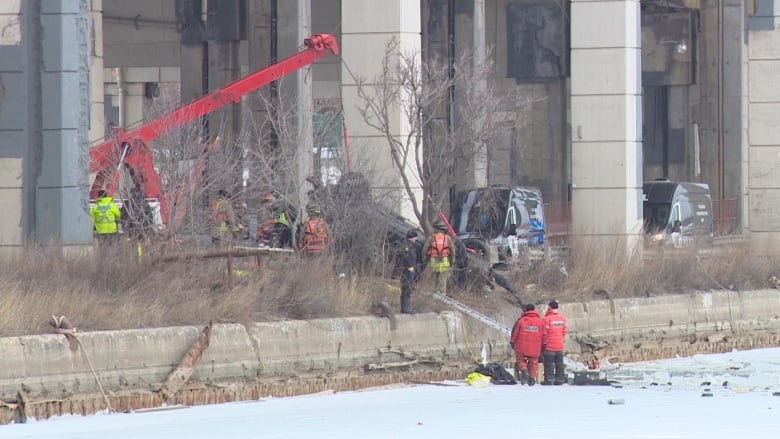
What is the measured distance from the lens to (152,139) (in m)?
30.6

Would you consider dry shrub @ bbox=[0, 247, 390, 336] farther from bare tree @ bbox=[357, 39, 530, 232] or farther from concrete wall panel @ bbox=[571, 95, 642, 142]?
concrete wall panel @ bbox=[571, 95, 642, 142]

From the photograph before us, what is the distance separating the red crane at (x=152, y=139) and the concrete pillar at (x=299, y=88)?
1.16 metres

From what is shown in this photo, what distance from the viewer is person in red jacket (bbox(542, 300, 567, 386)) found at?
897 inches

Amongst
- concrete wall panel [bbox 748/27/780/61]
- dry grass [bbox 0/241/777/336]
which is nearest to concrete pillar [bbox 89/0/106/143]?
dry grass [bbox 0/241/777/336]

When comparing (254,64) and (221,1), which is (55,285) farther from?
(221,1)

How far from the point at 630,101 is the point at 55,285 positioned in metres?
16.2

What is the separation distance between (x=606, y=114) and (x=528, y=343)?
39.7 feet

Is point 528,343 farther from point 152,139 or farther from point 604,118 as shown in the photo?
point 604,118

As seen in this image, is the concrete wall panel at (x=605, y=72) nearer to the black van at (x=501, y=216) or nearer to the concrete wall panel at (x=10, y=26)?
the black van at (x=501, y=216)

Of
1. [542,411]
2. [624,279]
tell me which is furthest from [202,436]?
[624,279]

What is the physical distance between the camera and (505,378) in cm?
2306

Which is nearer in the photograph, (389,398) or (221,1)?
(389,398)

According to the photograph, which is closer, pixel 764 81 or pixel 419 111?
pixel 419 111

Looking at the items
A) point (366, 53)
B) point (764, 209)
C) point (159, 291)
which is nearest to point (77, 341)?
point (159, 291)
